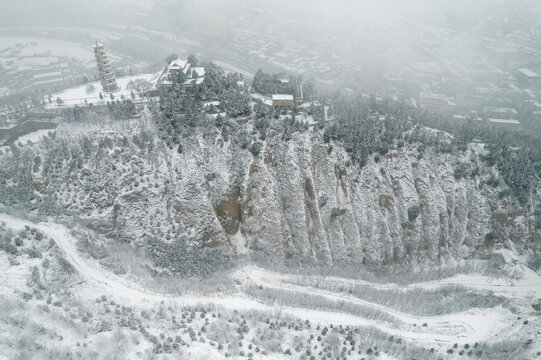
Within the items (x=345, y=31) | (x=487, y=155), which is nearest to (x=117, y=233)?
(x=487, y=155)

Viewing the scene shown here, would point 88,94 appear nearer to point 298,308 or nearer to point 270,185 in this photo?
point 270,185

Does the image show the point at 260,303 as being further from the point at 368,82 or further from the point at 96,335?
the point at 368,82

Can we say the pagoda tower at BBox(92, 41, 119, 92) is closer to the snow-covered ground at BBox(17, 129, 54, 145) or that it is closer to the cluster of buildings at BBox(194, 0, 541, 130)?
the snow-covered ground at BBox(17, 129, 54, 145)

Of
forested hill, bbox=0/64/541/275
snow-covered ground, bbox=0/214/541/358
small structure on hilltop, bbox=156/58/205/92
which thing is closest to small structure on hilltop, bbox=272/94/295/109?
forested hill, bbox=0/64/541/275

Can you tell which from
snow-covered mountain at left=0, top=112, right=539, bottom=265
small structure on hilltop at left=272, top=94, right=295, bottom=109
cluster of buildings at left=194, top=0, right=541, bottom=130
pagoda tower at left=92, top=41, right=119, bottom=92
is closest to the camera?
snow-covered mountain at left=0, top=112, right=539, bottom=265

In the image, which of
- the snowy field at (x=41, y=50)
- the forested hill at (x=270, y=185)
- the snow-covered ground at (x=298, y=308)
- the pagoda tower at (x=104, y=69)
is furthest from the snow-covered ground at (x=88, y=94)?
the snowy field at (x=41, y=50)

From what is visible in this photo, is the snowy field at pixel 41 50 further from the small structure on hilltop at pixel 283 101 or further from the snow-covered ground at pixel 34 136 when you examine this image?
the small structure on hilltop at pixel 283 101

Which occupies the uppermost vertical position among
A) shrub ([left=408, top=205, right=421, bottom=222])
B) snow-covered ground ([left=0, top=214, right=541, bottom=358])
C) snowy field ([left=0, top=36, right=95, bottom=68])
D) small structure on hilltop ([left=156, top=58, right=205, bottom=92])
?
snowy field ([left=0, top=36, right=95, bottom=68])

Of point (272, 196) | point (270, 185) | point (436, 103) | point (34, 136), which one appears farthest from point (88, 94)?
point (436, 103)
